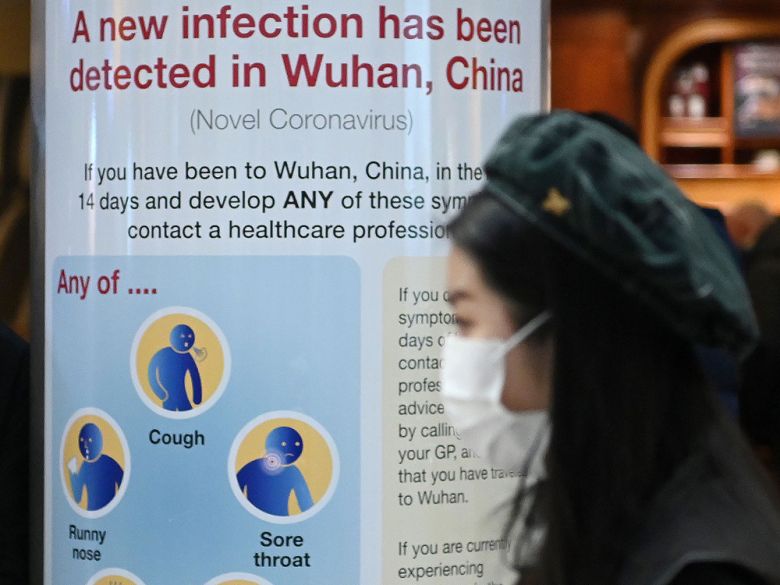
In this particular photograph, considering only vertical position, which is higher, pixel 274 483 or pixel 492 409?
pixel 492 409

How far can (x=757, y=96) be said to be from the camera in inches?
323

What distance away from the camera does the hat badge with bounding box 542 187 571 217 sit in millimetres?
1258

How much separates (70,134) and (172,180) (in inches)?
9.1

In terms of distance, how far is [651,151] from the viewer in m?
8.09

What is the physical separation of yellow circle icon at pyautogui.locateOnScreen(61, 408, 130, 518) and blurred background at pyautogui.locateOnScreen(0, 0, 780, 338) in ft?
17.4

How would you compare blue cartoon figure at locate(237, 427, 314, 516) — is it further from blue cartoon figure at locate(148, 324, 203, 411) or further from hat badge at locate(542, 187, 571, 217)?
hat badge at locate(542, 187, 571, 217)

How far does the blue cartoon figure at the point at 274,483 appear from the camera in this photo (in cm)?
221

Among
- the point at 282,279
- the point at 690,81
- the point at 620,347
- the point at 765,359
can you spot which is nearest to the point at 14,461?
the point at 282,279

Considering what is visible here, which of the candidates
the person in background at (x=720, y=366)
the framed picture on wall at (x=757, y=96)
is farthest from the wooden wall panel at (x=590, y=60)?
the person in background at (x=720, y=366)

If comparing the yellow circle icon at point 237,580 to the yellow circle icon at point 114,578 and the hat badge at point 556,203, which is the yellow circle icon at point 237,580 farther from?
the hat badge at point 556,203

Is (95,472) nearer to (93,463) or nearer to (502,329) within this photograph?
(93,463)

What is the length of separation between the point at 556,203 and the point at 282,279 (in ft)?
3.23

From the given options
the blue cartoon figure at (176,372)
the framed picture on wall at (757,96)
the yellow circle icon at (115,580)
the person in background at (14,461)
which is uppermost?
the framed picture on wall at (757,96)

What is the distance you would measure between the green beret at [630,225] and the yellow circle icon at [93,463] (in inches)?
46.9
